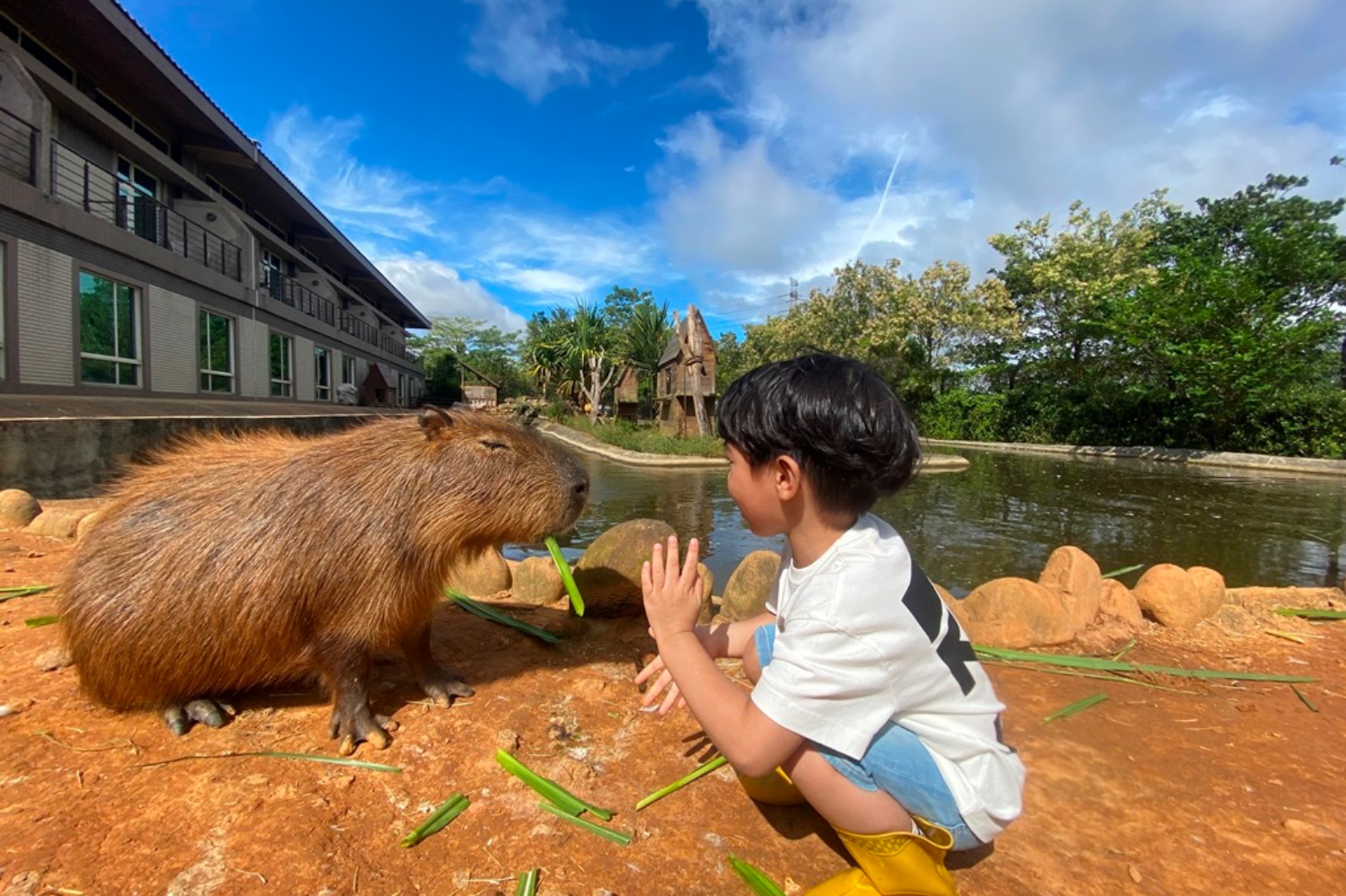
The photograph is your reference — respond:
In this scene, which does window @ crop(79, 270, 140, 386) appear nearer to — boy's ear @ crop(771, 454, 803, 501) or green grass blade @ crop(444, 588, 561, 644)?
green grass blade @ crop(444, 588, 561, 644)

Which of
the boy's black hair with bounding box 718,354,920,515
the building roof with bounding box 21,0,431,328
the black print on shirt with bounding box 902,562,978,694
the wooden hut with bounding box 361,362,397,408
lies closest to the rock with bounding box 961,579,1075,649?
the black print on shirt with bounding box 902,562,978,694

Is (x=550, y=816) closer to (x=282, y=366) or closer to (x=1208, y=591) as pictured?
(x=1208, y=591)

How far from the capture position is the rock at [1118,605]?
3.36m

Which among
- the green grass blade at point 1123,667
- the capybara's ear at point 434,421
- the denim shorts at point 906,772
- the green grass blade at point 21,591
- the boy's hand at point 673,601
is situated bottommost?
the green grass blade at point 1123,667

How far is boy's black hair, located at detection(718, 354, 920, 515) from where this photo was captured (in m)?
1.25

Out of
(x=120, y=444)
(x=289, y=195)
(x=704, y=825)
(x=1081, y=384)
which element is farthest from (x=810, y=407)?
(x=1081, y=384)

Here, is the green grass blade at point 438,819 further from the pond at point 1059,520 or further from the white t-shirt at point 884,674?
the pond at point 1059,520

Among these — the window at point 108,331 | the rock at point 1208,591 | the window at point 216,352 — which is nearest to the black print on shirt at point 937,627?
the rock at point 1208,591

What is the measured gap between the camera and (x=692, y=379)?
17219 millimetres

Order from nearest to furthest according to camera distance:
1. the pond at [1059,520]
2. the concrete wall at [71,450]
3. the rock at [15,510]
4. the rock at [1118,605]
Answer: the rock at [1118,605] < the rock at [15,510] < the concrete wall at [71,450] < the pond at [1059,520]

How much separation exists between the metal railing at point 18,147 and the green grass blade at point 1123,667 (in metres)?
13.4

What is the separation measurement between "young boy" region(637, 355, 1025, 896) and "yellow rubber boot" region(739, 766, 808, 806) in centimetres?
20

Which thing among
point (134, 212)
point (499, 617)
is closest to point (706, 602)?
point (499, 617)

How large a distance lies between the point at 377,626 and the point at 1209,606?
14.0 feet
